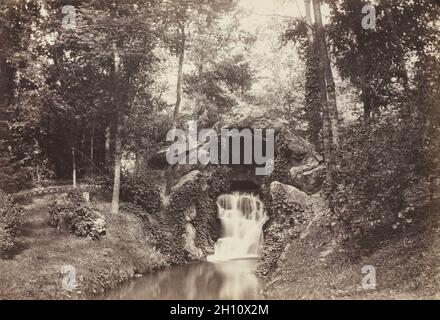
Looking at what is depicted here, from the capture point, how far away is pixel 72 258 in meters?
14.6

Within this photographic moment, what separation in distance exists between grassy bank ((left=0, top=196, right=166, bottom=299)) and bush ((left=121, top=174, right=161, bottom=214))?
1.06m

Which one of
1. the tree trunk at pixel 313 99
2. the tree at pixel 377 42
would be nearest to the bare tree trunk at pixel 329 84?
the tree at pixel 377 42

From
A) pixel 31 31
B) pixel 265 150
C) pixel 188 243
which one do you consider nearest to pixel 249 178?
pixel 265 150

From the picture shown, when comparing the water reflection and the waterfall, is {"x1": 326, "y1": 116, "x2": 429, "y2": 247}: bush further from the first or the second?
the waterfall

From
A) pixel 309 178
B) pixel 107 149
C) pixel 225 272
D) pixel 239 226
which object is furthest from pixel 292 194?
pixel 107 149

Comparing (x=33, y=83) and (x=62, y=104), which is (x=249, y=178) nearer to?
(x=62, y=104)

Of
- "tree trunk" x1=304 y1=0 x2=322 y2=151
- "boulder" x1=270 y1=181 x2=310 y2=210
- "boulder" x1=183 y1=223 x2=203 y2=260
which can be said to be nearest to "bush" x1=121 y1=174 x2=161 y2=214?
"boulder" x1=183 y1=223 x2=203 y2=260

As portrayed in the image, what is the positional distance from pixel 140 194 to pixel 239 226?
6379 mm

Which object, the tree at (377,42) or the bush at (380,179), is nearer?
the bush at (380,179)

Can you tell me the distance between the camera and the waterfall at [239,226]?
23219 millimetres

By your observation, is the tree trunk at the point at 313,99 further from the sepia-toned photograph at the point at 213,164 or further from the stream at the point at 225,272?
the stream at the point at 225,272

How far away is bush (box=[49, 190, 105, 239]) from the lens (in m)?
16.7

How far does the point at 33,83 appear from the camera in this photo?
21.2 meters

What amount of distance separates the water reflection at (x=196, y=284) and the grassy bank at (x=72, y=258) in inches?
23.6
